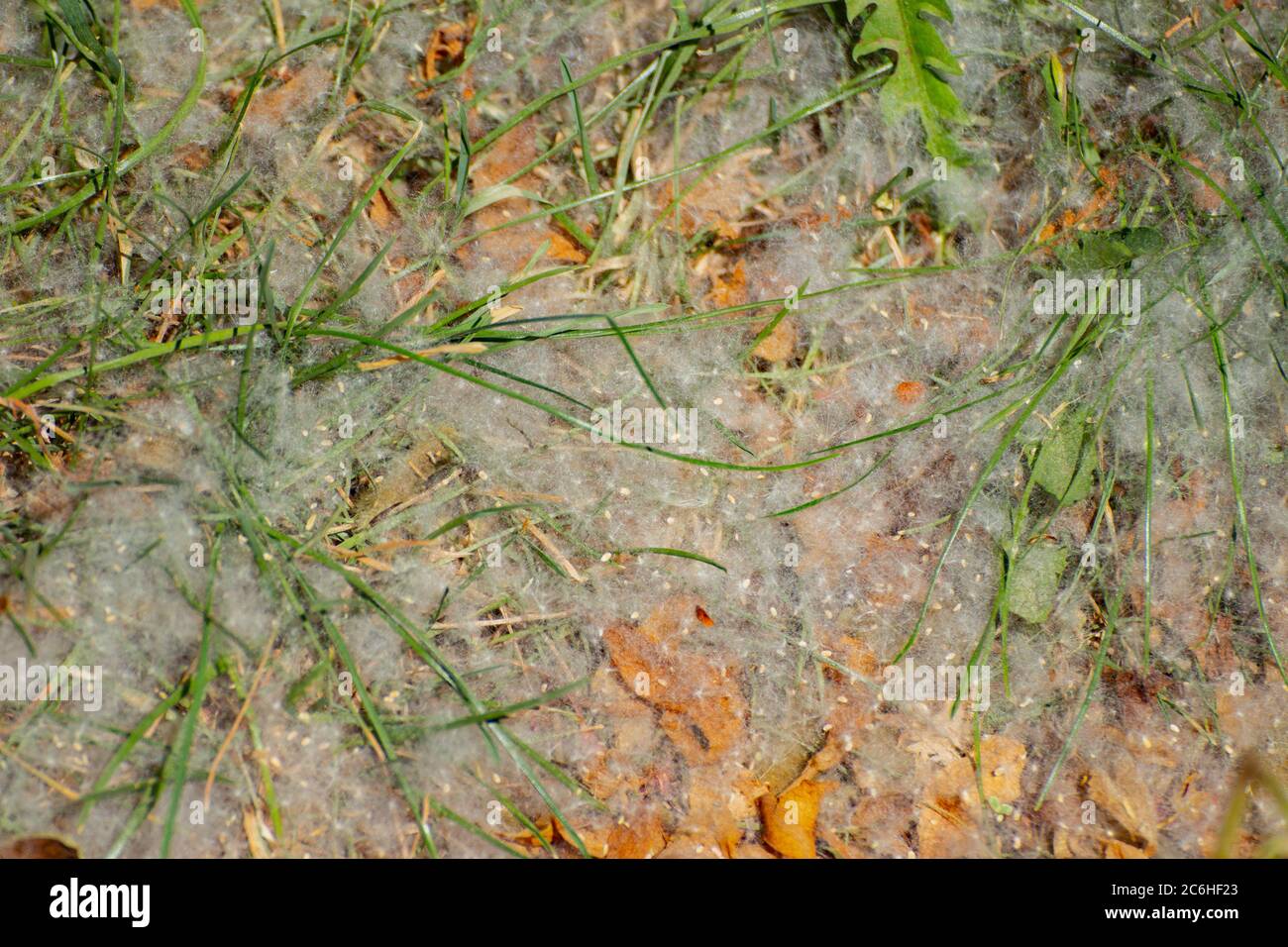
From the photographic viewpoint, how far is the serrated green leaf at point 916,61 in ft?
8.09

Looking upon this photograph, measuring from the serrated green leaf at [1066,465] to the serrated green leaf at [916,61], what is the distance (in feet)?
2.87

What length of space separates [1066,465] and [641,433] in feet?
4.08

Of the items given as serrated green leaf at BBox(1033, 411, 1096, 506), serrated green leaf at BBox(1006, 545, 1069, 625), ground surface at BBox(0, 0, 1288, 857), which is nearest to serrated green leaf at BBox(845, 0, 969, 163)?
ground surface at BBox(0, 0, 1288, 857)

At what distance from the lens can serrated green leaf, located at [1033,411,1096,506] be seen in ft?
8.27

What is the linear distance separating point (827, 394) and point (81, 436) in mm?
2018

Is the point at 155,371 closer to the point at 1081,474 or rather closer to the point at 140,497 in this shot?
the point at 140,497

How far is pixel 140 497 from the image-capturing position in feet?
7.25

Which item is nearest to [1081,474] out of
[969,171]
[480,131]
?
[969,171]

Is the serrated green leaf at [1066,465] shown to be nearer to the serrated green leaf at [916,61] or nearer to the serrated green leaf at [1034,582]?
the serrated green leaf at [1034,582]

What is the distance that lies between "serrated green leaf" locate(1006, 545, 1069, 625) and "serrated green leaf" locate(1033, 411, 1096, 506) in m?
0.17

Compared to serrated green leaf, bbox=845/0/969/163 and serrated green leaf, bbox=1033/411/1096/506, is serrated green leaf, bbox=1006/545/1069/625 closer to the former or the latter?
serrated green leaf, bbox=1033/411/1096/506

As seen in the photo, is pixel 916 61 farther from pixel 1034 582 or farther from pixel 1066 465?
pixel 1034 582

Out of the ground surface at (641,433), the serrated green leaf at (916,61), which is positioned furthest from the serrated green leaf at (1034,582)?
the serrated green leaf at (916,61)

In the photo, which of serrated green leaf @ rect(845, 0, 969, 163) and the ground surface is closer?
the ground surface
